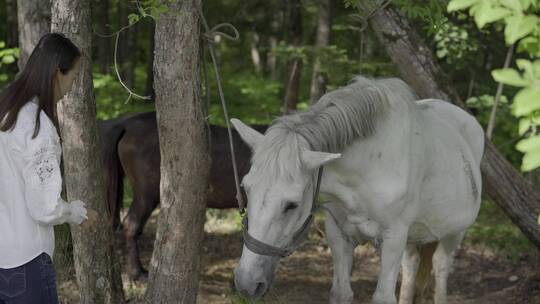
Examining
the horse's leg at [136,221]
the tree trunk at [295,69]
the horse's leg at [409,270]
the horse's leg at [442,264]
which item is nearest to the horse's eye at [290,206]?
the horse's leg at [409,270]

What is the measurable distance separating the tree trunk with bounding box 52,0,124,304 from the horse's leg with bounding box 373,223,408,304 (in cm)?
179

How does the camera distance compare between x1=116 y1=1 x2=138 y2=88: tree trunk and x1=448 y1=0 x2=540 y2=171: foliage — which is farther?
x1=116 y1=1 x2=138 y2=88: tree trunk

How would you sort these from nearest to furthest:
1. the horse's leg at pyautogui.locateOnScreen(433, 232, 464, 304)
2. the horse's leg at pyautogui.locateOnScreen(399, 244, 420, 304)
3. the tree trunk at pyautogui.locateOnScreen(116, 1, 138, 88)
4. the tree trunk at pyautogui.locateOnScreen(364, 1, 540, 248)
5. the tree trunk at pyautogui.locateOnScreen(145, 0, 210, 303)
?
1. the tree trunk at pyautogui.locateOnScreen(145, 0, 210, 303)
2. the horse's leg at pyautogui.locateOnScreen(399, 244, 420, 304)
3. the horse's leg at pyautogui.locateOnScreen(433, 232, 464, 304)
4. the tree trunk at pyautogui.locateOnScreen(364, 1, 540, 248)
5. the tree trunk at pyautogui.locateOnScreen(116, 1, 138, 88)

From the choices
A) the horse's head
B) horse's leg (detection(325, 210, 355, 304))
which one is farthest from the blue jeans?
horse's leg (detection(325, 210, 355, 304))

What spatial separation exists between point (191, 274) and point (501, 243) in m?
5.09

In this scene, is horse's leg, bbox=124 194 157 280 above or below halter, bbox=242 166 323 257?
below

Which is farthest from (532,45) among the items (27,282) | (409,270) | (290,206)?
(409,270)

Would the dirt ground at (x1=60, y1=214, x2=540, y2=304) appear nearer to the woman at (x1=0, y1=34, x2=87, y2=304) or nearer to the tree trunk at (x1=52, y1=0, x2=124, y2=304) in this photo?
the tree trunk at (x1=52, y1=0, x2=124, y2=304)

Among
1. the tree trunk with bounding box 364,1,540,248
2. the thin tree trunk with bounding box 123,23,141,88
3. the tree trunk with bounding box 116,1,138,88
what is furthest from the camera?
the tree trunk with bounding box 116,1,138,88

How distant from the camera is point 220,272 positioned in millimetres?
6781

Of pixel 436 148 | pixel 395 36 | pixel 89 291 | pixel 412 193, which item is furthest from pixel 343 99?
pixel 395 36

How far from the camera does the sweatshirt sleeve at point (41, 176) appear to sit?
104 inches

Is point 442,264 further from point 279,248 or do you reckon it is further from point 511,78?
point 511,78

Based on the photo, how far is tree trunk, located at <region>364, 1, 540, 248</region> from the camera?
606 cm
